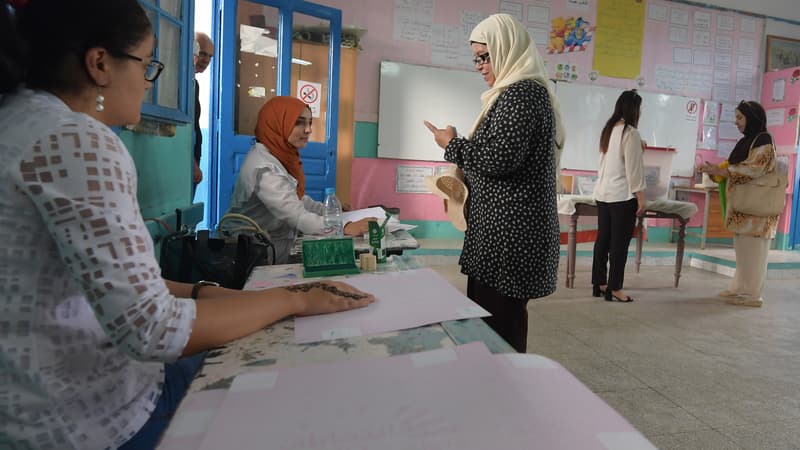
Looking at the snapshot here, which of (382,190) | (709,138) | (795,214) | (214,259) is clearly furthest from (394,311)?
(795,214)

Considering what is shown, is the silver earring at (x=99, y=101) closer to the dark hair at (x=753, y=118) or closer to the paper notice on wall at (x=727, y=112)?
the dark hair at (x=753, y=118)

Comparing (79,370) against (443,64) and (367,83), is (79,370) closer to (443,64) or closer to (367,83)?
(367,83)

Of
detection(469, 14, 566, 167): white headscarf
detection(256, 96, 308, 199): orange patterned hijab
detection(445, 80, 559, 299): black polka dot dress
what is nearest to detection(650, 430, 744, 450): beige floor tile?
detection(445, 80, 559, 299): black polka dot dress

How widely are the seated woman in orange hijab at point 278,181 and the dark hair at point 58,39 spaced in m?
1.18

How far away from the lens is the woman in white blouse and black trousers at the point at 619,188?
11.4ft

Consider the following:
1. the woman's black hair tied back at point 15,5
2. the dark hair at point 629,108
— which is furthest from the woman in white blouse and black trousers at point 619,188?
the woman's black hair tied back at point 15,5

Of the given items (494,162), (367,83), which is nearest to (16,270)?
(494,162)

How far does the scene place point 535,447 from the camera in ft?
1.45

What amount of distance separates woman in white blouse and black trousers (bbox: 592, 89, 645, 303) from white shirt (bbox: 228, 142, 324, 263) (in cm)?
246

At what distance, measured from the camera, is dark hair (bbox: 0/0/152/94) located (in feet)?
2.01

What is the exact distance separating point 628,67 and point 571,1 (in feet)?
3.37

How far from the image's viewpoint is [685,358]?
257cm

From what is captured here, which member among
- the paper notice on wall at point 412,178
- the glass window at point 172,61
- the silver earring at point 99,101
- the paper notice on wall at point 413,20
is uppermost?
the paper notice on wall at point 413,20

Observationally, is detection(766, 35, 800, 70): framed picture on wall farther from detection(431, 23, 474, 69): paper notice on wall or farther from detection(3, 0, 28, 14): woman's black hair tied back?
detection(3, 0, 28, 14): woman's black hair tied back
